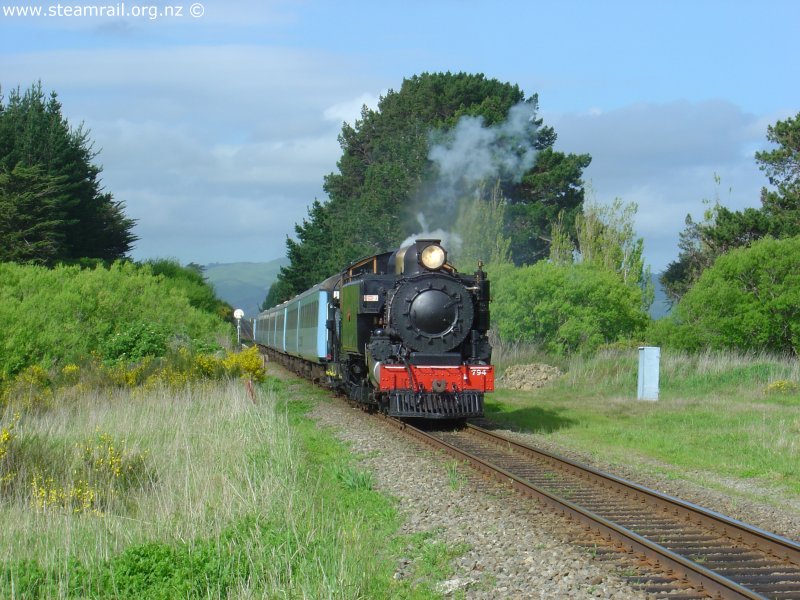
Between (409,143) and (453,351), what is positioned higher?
(409,143)

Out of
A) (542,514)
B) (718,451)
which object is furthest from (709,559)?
(718,451)

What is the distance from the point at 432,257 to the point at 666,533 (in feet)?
30.0

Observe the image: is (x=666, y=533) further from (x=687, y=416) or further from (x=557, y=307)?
(x=557, y=307)

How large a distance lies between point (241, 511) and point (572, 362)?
864 inches

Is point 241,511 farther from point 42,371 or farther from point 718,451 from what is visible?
point 42,371

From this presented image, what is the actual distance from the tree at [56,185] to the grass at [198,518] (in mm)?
30563

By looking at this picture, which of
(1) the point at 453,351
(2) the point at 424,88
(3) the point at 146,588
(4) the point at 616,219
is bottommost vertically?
(3) the point at 146,588

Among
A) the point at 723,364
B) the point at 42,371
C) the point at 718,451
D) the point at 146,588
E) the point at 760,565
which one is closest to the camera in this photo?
the point at 146,588

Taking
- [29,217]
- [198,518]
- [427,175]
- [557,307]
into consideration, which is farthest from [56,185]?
[198,518]

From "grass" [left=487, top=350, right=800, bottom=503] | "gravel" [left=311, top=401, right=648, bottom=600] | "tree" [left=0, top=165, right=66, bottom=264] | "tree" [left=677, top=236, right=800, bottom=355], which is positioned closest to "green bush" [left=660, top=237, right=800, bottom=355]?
"tree" [left=677, top=236, right=800, bottom=355]

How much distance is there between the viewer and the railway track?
718 centimetres

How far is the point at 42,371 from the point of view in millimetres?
21016

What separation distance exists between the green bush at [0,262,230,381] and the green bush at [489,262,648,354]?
11.3 m

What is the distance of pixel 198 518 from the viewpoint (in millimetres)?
9188
